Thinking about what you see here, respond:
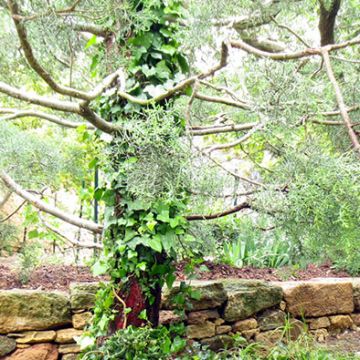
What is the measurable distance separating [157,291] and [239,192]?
2.27ft

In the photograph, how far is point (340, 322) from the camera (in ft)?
11.2

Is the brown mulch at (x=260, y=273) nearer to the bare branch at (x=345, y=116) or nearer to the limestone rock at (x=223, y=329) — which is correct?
the limestone rock at (x=223, y=329)

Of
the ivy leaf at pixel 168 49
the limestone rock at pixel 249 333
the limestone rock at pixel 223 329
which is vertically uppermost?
the ivy leaf at pixel 168 49

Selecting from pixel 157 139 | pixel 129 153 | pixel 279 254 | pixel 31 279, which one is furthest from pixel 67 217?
pixel 279 254

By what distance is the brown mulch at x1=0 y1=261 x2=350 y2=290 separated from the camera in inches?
107

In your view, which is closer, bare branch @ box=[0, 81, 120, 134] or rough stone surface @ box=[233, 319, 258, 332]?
bare branch @ box=[0, 81, 120, 134]

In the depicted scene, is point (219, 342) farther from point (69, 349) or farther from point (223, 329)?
A: point (69, 349)

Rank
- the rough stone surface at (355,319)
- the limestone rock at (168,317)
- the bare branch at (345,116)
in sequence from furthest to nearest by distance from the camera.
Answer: the rough stone surface at (355,319) < the limestone rock at (168,317) < the bare branch at (345,116)

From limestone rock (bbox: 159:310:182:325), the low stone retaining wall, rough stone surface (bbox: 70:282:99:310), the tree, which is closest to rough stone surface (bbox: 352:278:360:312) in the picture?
the low stone retaining wall

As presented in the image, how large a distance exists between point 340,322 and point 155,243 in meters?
2.15

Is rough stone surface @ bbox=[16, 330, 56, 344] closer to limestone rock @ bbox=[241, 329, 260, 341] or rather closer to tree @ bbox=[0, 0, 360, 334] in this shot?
tree @ bbox=[0, 0, 360, 334]

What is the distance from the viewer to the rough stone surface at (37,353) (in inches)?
91.1

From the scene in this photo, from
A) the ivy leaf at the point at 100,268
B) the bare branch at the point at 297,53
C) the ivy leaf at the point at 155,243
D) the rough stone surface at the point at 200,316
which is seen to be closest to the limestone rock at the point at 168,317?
the rough stone surface at the point at 200,316

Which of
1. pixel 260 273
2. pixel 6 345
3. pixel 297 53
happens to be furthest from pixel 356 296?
pixel 6 345
